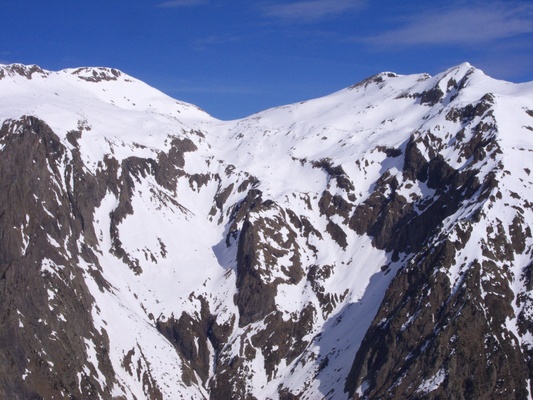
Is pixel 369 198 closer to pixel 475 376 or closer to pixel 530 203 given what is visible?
pixel 530 203

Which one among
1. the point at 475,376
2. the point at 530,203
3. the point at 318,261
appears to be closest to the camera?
the point at 475,376

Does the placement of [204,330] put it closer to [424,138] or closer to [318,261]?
[318,261]

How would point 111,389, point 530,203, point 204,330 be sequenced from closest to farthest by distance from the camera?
point 111,389, point 530,203, point 204,330

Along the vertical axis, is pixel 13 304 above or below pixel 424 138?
below

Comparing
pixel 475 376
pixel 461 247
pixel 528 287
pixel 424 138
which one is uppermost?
pixel 424 138

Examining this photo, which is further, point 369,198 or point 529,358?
point 369,198

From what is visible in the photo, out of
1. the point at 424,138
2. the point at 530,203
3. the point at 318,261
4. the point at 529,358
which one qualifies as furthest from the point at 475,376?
the point at 424,138
